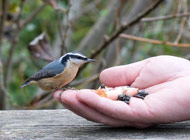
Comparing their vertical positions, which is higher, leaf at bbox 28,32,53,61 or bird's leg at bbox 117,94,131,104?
bird's leg at bbox 117,94,131,104

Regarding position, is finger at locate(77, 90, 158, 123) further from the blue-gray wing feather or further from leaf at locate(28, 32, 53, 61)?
leaf at locate(28, 32, 53, 61)

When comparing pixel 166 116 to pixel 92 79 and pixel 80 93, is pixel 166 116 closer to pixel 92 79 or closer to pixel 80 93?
pixel 80 93

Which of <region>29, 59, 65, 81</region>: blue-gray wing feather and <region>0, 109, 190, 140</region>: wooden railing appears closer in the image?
<region>0, 109, 190, 140</region>: wooden railing

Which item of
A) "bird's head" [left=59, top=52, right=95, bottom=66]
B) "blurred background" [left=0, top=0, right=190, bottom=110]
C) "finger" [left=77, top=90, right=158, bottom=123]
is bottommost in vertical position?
"blurred background" [left=0, top=0, right=190, bottom=110]

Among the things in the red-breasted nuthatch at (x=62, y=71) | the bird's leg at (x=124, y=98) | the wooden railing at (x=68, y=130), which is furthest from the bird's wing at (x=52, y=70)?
the bird's leg at (x=124, y=98)

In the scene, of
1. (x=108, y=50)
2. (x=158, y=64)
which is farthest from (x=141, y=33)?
(x=158, y=64)

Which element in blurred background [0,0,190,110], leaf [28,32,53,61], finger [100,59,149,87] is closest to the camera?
finger [100,59,149,87]

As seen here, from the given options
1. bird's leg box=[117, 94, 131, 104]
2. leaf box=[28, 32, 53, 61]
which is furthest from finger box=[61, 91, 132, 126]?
leaf box=[28, 32, 53, 61]

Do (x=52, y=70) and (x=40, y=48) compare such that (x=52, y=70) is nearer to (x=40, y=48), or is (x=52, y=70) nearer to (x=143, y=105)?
(x=40, y=48)
